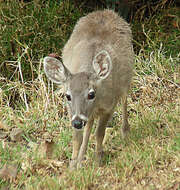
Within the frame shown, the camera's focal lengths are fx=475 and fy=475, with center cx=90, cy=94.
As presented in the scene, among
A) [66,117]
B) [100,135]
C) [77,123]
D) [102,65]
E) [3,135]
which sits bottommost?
[66,117]

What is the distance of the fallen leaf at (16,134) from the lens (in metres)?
6.62

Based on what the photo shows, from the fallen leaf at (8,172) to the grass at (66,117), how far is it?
0.02 metres

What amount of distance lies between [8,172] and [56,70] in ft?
4.51

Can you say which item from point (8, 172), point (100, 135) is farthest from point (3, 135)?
point (100, 135)

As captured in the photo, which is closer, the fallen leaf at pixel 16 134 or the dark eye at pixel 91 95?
the dark eye at pixel 91 95

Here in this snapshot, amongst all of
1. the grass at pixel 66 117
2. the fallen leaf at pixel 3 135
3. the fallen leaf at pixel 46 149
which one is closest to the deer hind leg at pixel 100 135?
the grass at pixel 66 117

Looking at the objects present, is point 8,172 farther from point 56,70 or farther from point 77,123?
point 56,70

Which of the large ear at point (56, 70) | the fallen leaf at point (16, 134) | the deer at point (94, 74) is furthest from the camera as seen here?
the fallen leaf at point (16, 134)

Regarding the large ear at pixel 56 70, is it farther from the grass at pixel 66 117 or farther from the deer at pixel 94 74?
the grass at pixel 66 117

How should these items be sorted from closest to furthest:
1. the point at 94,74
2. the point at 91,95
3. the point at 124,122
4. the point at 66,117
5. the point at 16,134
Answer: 1. the point at 91,95
2. the point at 94,74
3. the point at 16,134
4. the point at 124,122
5. the point at 66,117

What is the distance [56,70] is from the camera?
19.3 feet

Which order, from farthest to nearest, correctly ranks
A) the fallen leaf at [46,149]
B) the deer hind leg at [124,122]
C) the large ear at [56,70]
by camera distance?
the deer hind leg at [124,122]
the fallen leaf at [46,149]
the large ear at [56,70]

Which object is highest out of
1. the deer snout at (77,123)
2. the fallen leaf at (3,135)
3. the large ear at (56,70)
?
the large ear at (56,70)

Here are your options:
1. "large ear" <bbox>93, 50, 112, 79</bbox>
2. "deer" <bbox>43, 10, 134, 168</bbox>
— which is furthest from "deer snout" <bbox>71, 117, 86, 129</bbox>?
"large ear" <bbox>93, 50, 112, 79</bbox>
